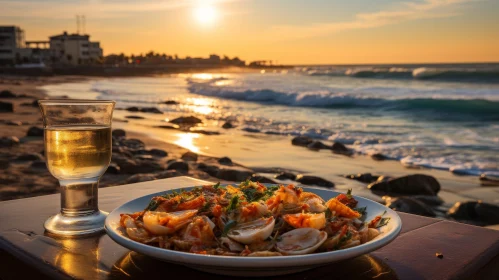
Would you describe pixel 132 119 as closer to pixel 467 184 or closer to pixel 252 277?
pixel 467 184

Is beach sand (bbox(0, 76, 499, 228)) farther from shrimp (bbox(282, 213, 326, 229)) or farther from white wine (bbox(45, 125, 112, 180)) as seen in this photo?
shrimp (bbox(282, 213, 326, 229))

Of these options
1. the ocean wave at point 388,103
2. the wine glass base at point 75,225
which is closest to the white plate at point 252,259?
the wine glass base at point 75,225

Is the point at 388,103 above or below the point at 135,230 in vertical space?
below

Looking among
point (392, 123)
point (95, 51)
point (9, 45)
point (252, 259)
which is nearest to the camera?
point (252, 259)

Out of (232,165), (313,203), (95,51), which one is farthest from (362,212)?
(95,51)

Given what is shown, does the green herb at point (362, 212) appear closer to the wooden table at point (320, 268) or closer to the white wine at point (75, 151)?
the wooden table at point (320, 268)

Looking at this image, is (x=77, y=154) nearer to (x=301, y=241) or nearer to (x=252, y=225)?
(x=252, y=225)
